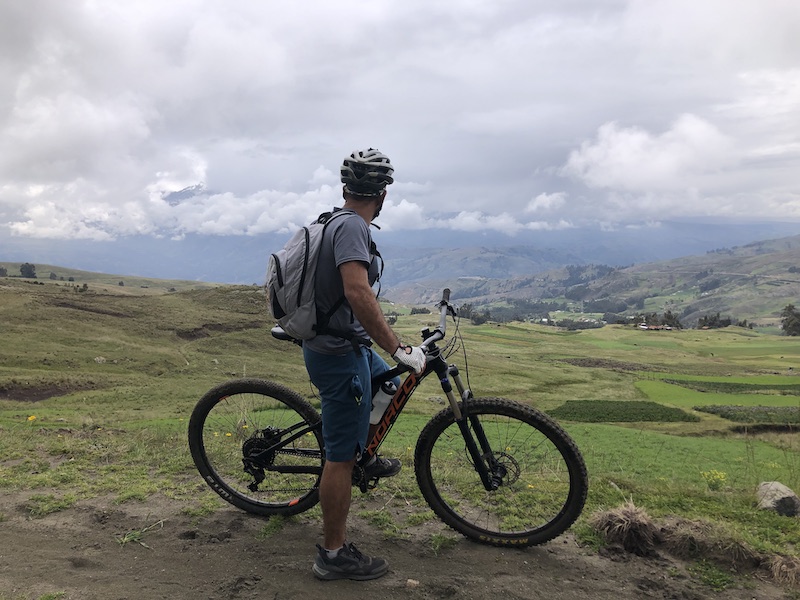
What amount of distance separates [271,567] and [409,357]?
6.93 ft

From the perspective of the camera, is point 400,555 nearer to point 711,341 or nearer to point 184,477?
point 184,477

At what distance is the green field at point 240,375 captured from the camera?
18.5ft

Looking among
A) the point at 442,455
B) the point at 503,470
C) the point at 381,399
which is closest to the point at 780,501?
the point at 503,470

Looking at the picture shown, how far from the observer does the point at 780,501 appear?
17.0ft

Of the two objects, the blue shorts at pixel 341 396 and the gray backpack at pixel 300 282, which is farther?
the blue shorts at pixel 341 396

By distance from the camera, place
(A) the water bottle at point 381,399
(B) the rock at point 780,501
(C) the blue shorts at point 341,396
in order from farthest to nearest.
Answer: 1. (B) the rock at point 780,501
2. (A) the water bottle at point 381,399
3. (C) the blue shorts at point 341,396

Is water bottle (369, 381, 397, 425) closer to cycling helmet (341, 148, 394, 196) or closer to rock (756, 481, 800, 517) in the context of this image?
cycling helmet (341, 148, 394, 196)

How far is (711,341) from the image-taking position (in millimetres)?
111125

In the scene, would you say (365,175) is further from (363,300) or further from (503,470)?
(503,470)

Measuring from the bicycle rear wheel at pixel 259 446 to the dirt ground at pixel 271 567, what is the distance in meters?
0.34

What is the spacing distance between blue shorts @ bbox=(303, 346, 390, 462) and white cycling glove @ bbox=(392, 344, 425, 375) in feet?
1.22

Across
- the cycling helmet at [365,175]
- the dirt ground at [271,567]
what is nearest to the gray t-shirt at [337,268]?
the cycling helmet at [365,175]

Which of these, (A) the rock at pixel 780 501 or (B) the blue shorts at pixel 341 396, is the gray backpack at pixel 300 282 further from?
(A) the rock at pixel 780 501

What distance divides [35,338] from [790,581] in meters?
47.6
